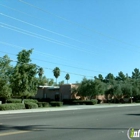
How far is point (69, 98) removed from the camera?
59812 mm

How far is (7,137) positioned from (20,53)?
29253mm

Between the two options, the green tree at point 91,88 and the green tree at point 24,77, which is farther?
the green tree at point 91,88

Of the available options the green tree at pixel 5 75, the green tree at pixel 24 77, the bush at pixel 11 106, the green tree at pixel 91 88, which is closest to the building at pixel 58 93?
the green tree at pixel 91 88

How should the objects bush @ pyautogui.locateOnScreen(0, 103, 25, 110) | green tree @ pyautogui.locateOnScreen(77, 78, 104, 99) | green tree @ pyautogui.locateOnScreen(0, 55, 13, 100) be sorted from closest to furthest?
bush @ pyautogui.locateOnScreen(0, 103, 25, 110) < green tree @ pyautogui.locateOnScreen(0, 55, 13, 100) < green tree @ pyautogui.locateOnScreen(77, 78, 104, 99)

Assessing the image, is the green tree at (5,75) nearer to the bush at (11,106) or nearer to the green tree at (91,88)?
the bush at (11,106)

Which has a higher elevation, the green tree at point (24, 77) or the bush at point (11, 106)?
the green tree at point (24, 77)

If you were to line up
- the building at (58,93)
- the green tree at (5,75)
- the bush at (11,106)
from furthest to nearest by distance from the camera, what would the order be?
the building at (58,93) → the green tree at (5,75) → the bush at (11,106)

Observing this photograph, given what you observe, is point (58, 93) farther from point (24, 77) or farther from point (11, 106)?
point (11, 106)

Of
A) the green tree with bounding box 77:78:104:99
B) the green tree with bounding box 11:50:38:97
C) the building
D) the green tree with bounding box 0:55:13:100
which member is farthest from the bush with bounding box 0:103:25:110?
the green tree with bounding box 77:78:104:99

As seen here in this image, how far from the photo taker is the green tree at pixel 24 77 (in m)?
36.3

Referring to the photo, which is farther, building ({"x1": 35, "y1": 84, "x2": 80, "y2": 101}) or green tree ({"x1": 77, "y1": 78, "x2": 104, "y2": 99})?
building ({"x1": 35, "y1": 84, "x2": 80, "y2": 101})

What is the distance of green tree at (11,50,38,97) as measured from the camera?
119 ft

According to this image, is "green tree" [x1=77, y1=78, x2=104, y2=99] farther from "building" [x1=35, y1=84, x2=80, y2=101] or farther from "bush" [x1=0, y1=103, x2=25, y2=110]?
"bush" [x1=0, y1=103, x2=25, y2=110]

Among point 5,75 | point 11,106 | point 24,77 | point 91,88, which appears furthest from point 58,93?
point 11,106
